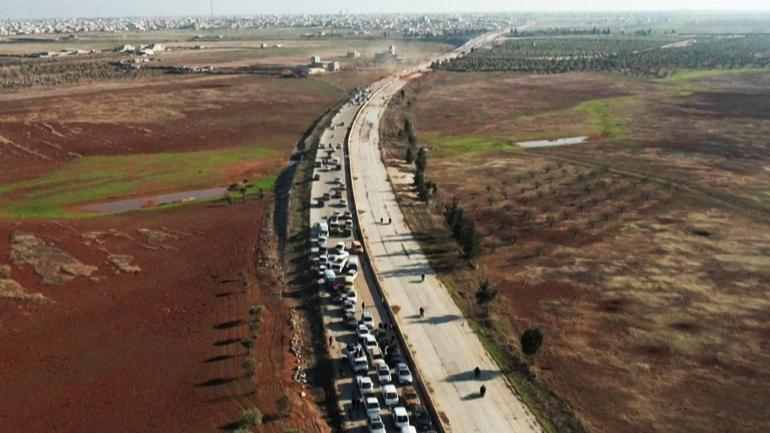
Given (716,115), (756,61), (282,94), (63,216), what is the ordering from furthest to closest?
1. (756,61)
2. (282,94)
3. (716,115)
4. (63,216)

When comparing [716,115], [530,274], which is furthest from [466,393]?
A: [716,115]

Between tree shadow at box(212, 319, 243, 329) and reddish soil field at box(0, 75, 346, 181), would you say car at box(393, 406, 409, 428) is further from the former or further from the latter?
reddish soil field at box(0, 75, 346, 181)

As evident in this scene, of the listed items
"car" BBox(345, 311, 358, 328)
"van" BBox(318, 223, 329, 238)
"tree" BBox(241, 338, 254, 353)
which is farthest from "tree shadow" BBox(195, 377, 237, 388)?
"van" BBox(318, 223, 329, 238)

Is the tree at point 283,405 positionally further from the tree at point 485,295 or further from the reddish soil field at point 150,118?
the reddish soil field at point 150,118

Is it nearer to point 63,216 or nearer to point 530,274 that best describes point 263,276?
point 530,274

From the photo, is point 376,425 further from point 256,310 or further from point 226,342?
point 256,310
